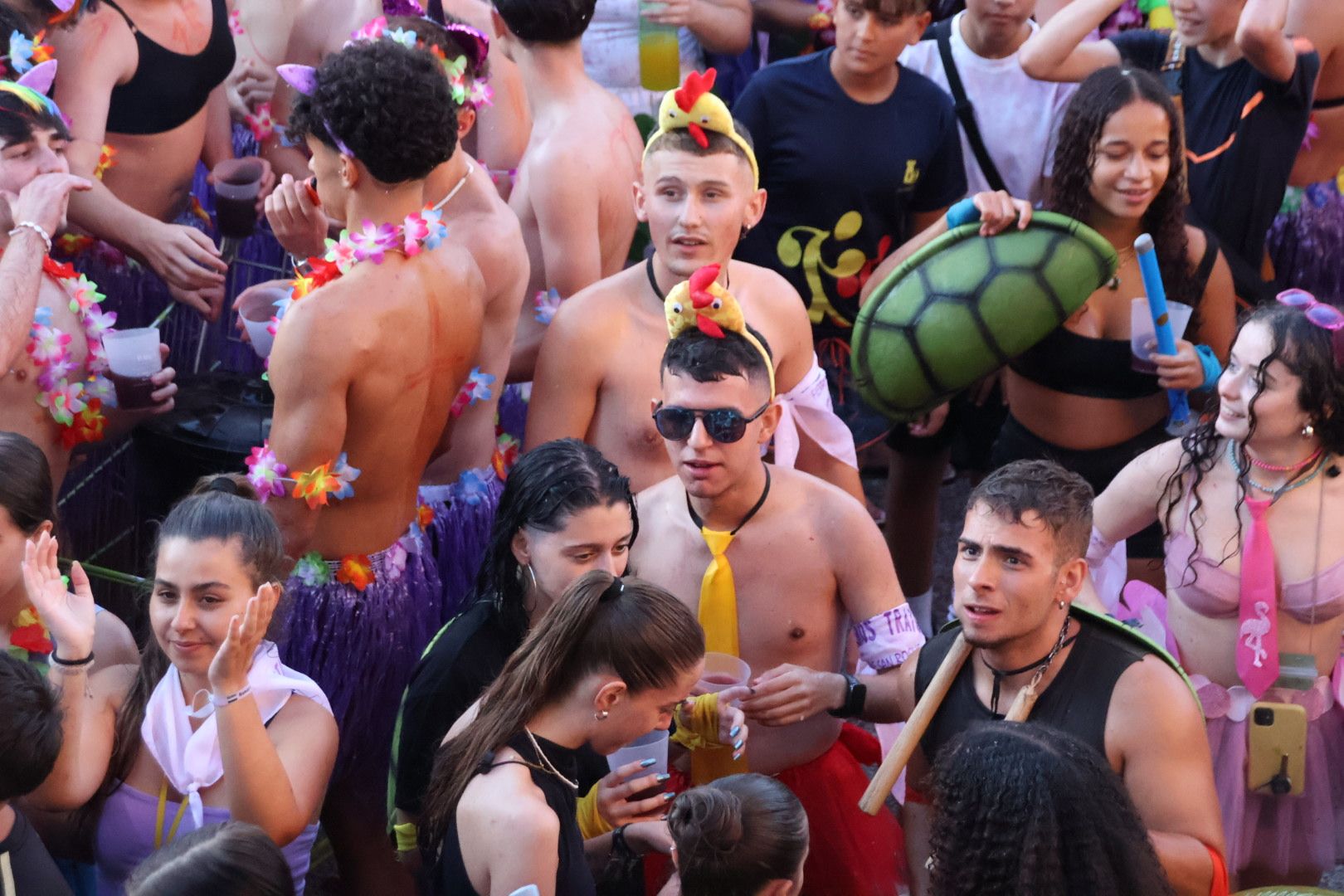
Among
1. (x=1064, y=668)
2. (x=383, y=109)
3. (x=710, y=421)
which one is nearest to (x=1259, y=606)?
(x=1064, y=668)

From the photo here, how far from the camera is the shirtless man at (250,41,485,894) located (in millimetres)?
3291

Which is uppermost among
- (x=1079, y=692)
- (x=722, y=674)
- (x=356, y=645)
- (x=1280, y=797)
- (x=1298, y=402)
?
(x=1298, y=402)

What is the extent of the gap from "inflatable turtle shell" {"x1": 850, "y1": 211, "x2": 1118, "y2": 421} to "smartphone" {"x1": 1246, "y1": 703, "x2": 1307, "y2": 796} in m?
1.12

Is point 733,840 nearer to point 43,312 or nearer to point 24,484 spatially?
point 24,484

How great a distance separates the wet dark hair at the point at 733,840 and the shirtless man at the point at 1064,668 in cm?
32

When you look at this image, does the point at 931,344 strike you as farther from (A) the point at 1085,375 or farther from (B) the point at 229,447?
(B) the point at 229,447

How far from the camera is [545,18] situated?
4211 millimetres

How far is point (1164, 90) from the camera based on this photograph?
4121 mm

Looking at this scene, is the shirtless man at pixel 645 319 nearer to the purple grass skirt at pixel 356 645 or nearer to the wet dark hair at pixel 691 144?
the wet dark hair at pixel 691 144

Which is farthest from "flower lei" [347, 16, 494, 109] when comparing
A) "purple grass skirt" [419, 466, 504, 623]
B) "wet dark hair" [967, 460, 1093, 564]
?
"wet dark hair" [967, 460, 1093, 564]

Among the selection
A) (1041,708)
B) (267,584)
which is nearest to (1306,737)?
(1041,708)

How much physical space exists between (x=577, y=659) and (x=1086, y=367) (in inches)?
86.7

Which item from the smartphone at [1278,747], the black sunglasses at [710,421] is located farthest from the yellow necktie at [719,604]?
the smartphone at [1278,747]

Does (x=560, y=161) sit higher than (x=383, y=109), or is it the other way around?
(x=383, y=109)
